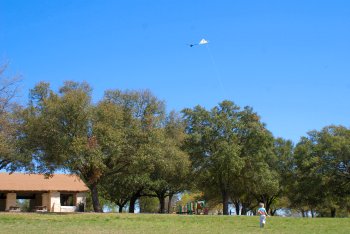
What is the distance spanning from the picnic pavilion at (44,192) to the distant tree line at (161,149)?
4196 millimetres

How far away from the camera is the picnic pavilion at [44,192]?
163 ft

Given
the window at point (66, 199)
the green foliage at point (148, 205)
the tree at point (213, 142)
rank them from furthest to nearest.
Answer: the green foliage at point (148, 205)
the window at point (66, 199)
the tree at point (213, 142)

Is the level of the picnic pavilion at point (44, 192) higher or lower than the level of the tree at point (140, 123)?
lower

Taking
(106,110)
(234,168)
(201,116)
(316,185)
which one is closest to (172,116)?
(201,116)

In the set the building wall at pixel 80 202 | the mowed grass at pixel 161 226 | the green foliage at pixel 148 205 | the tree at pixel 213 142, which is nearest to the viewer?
the mowed grass at pixel 161 226

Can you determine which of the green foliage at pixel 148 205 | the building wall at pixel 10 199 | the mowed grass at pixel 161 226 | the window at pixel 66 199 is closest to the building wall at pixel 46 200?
the window at pixel 66 199

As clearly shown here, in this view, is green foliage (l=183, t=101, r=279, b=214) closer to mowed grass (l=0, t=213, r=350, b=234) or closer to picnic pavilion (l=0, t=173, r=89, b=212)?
picnic pavilion (l=0, t=173, r=89, b=212)

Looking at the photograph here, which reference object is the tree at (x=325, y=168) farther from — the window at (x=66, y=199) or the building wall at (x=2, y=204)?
the building wall at (x=2, y=204)

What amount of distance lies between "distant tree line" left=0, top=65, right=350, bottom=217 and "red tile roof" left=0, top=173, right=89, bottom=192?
13.6 ft

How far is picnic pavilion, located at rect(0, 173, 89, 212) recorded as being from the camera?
163ft

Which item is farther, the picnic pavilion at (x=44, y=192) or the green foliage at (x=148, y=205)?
the green foliage at (x=148, y=205)

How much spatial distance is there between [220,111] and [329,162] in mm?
14970

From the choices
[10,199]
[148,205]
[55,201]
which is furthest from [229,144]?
[148,205]

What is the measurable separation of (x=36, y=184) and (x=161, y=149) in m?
21.0
